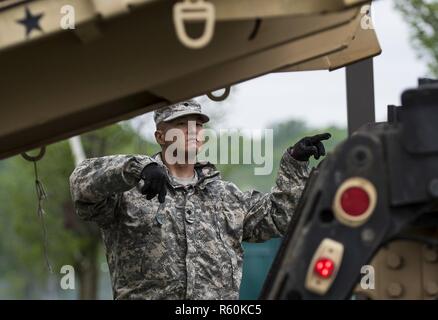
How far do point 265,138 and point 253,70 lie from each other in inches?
88.3

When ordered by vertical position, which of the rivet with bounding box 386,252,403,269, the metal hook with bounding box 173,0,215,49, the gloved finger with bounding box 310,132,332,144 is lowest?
the rivet with bounding box 386,252,403,269

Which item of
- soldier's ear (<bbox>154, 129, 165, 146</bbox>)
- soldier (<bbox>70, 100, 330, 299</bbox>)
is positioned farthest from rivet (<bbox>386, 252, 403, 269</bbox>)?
soldier's ear (<bbox>154, 129, 165, 146</bbox>)

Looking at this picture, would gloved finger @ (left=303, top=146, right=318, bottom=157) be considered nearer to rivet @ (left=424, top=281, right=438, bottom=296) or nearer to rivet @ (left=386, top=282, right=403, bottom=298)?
rivet @ (left=386, top=282, right=403, bottom=298)

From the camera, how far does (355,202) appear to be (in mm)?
4125

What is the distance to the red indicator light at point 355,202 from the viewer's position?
412cm

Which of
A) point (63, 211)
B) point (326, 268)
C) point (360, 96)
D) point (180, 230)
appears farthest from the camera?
point (63, 211)

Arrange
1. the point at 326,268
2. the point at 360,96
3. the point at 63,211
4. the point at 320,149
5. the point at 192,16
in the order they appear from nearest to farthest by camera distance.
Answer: the point at 192,16
the point at 326,268
the point at 320,149
the point at 360,96
the point at 63,211

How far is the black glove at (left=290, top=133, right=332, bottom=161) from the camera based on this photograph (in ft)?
19.4

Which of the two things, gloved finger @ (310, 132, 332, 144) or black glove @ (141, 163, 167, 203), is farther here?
gloved finger @ (310, 132, 332, 144)

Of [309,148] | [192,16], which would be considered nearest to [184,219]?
[309,148]

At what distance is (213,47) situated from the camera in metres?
4.50

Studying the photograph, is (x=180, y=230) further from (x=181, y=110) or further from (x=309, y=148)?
(x=309, y=148)

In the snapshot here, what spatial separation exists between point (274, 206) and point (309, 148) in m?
0.67

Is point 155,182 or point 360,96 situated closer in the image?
point 155,182
